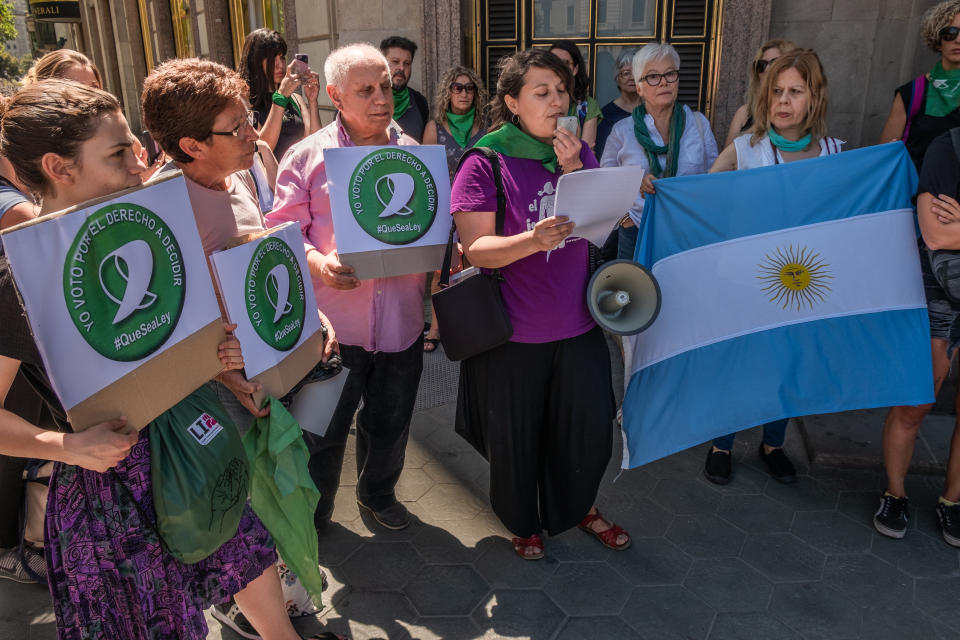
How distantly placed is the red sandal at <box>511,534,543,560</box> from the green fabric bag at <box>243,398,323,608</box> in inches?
43.7

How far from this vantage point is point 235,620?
8.75ft

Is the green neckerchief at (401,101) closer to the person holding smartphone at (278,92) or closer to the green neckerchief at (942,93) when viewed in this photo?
the person holding smartphone at (278,92)

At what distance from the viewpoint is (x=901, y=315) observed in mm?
3160

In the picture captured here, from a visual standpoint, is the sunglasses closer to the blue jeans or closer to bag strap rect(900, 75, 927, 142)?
bag strap rect(900, 75, 927, 142)

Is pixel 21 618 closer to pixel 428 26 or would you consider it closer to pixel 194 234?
pixel 194 234

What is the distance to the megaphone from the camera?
2.67m

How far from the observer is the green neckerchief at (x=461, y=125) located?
517 cm

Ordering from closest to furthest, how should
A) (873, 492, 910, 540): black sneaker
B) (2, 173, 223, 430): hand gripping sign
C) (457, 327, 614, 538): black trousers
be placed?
(2, 173, 223, 430): hand gripping sign, (457, 327, 614, 538): black trousers, (873, 492, 910, 540): black sneaker

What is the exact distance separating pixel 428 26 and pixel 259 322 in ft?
15.8

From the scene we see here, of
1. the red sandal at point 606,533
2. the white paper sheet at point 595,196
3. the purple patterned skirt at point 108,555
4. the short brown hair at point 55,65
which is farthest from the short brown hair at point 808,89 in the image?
the short brown hair at point 55,65

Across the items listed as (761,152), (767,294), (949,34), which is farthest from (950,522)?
(949,34)

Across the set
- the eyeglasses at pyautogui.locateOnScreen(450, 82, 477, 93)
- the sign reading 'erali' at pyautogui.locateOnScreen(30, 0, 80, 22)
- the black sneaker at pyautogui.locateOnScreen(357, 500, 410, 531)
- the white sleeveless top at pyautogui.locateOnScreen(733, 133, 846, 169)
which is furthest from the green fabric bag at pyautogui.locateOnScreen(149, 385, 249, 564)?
the sign reading 'erali' at pyautogui.locateOnScreen(30, 0, 80, 22)

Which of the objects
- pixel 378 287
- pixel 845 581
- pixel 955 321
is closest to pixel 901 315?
pixel 955 321

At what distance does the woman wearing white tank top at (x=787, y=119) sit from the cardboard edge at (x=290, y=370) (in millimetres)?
2134
